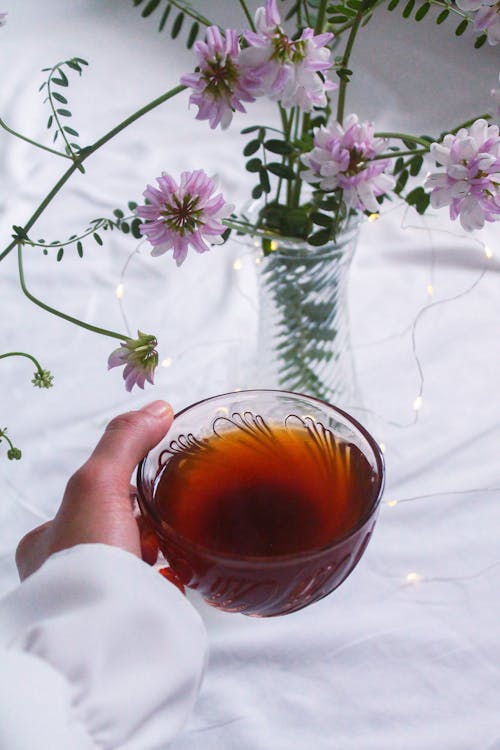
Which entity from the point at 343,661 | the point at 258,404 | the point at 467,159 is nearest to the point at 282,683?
the point at 343,661

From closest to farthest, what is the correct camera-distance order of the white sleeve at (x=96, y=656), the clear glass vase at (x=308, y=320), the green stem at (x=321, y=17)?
the white sleeve at (x=96, y=656) → the green stem at (x=321, y=17) → the clear glass vase at (x=308, y=320)

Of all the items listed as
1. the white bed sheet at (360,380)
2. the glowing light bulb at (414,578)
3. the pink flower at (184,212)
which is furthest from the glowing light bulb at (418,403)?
the pink flower at (184,212)

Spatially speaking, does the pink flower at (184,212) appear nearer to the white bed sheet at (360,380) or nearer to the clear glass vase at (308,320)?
the clear glass vase at (308,320)

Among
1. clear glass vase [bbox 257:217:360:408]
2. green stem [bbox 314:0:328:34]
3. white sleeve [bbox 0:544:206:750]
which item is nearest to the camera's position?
white sleeve [bbox 0:544:206:750]

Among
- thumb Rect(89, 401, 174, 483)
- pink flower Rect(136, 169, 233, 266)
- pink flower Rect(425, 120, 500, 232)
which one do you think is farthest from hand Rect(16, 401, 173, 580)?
pink flower Rect(425, 120, 500, 232)

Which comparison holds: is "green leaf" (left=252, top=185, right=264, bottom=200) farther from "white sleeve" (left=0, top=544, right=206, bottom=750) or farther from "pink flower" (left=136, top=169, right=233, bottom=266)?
"white sleeve" (left=0, top=544, right=206, bottom=750)

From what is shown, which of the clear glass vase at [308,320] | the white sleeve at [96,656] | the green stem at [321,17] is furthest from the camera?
the clear glass vase at [308,320]

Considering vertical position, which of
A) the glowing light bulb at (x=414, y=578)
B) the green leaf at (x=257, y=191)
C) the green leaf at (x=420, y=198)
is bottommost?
the glowing light bulb at (x=414, y=578)
